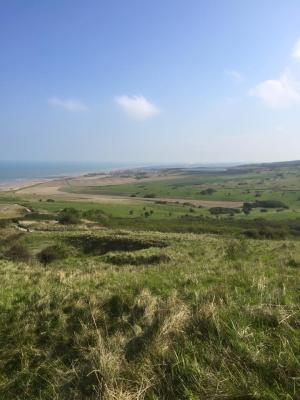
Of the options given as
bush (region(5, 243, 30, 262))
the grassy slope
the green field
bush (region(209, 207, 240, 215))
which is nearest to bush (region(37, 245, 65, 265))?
bush (region(5, 243, 30, 262))

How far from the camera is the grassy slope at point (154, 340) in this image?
15.0 feet

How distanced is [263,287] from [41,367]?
171 inches

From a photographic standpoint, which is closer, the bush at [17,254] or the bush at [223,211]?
the bush at [17,254]

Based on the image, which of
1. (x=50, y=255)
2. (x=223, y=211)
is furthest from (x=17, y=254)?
(x=223, y=211)

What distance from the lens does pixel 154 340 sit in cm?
576

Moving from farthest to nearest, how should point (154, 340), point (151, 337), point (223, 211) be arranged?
1. point (223, 211)
2. point (151, 337)
3. point (154, 340)

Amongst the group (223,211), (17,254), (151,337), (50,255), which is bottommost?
(223,211)

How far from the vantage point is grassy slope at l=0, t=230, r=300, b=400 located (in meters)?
4.57

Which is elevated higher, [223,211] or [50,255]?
[50,255]

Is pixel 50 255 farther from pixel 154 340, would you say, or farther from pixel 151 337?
pixel 154 340

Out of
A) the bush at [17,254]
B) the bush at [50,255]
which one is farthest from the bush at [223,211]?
the bush at [17,254]

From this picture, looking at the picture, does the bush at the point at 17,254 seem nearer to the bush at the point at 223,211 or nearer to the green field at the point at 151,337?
the green field at the point at 151,337

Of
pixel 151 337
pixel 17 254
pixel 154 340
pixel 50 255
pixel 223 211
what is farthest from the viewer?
pixel 223 211

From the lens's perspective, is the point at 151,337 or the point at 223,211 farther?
the point at 223,211
